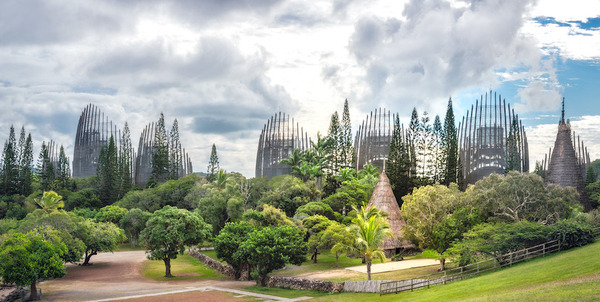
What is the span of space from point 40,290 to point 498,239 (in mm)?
27052

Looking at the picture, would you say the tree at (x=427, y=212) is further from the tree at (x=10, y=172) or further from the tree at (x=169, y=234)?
the tree at (x=10, y=172)

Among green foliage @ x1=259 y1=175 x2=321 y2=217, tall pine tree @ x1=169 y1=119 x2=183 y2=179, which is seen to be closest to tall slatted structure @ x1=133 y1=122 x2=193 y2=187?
tall pine tree @ x1=169 y1=119 x2=183 y2=179

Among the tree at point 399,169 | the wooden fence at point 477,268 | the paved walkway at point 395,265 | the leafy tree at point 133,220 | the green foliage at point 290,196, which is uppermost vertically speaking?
the tree at point 399,169

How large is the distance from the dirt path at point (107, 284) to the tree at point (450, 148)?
27213 mm

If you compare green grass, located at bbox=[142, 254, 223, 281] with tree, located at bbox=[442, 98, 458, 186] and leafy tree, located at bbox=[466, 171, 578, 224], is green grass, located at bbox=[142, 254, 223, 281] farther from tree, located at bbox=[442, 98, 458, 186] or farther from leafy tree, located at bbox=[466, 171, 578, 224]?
tree, located at bbox=[442, 98, 458, 186]

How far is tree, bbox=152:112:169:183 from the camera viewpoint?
71188 millimetres

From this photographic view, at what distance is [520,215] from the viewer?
1266 inches

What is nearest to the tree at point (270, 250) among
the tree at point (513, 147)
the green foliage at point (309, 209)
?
the green foliage at point (309, 209)

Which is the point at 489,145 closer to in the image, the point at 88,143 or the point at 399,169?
the point at 399,169

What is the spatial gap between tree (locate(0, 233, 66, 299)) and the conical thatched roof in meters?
22.6

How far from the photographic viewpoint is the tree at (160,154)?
7119 cm

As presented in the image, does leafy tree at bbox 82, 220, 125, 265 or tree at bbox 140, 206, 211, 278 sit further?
leafy tree at bbox 82, 220, 125, 265

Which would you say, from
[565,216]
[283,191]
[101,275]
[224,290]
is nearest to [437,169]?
[283,191]

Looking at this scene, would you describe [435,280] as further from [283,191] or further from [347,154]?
[347,154]
